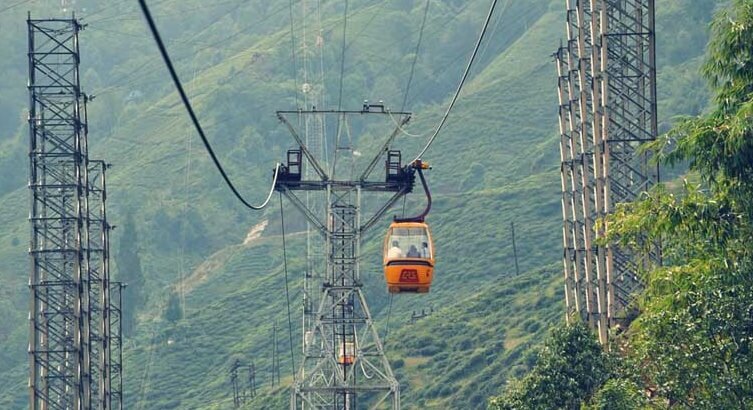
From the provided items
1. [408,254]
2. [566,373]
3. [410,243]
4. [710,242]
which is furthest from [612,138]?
[710,242]

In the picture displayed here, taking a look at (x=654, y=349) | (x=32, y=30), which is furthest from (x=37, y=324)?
(x=654, y=349)

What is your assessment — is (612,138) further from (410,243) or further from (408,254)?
(408,254)

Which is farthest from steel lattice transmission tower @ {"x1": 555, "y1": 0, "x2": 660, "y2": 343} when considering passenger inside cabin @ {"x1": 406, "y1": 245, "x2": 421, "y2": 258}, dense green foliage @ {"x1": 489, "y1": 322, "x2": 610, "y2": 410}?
passenger inside cabin @ {"x1": 406, "y1": 245, "x2": 421, "y2": 258}

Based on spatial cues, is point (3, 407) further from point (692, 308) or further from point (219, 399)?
point (692, 308)

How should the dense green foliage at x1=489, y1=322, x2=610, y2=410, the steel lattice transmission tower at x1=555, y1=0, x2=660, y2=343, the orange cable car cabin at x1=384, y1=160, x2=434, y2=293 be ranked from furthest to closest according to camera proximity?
the steel lattice transmission tower at x1=555, y1=0, x2=660, y2=343 < the orange cable car cabin at x1=384, y1=160, x2=434, y2=293 < the dense green foliage at x1=489, y1=322, x2=610, y2=410

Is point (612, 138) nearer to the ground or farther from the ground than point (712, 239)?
farther from the ground

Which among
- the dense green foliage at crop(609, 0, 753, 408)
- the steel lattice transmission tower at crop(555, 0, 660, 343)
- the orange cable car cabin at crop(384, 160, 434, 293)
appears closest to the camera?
the dense green foliage at crop(609, 0, 753, 408)

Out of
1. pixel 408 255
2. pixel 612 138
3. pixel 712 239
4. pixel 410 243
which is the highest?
pixel 612 138

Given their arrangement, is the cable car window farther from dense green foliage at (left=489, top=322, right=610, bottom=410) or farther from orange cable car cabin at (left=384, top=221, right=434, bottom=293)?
dense green foliage at (left=489, top=322, right=610, bottom=410)
